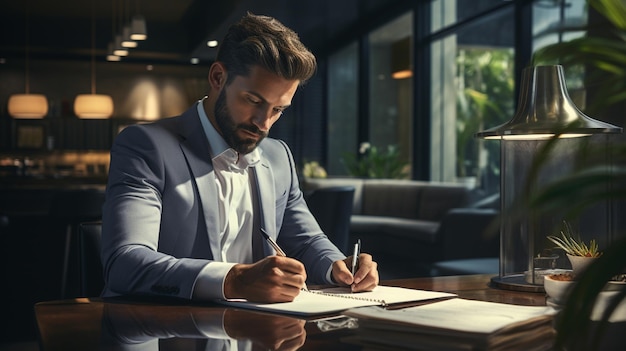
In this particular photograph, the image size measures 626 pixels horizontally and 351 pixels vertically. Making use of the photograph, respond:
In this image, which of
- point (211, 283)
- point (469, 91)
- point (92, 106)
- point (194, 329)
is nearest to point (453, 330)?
point (194, 329)

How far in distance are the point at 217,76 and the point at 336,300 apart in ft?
2.47

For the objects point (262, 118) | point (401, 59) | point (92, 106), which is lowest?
point (262, 118)

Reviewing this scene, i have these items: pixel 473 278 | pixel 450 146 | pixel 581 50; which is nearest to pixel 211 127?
pixel 473 278

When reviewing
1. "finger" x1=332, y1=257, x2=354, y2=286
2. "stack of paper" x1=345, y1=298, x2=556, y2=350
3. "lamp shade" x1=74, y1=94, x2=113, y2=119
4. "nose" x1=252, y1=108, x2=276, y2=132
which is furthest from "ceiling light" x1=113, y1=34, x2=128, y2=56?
"stack of paper" x1=345, y1=298, x2=556, y2=350

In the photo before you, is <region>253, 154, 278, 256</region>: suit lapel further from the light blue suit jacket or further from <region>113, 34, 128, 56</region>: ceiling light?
<region>113, 34, 128, 56</region>: ceiling light

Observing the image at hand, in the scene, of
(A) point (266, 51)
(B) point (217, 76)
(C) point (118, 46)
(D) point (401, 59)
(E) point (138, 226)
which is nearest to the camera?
(E) point (138, 226)

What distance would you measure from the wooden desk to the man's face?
57 cm

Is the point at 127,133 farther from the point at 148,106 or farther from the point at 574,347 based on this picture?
the point at 148,106

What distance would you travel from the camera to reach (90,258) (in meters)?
1.66

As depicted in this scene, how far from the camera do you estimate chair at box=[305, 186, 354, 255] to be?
3.44 meters

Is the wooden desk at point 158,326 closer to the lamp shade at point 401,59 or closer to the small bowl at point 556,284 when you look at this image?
the small bowl at point 556,284

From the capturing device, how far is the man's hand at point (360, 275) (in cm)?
144

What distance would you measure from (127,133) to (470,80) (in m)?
6.22

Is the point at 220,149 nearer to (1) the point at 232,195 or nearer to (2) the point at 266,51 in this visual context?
(1) the point at 232,195
